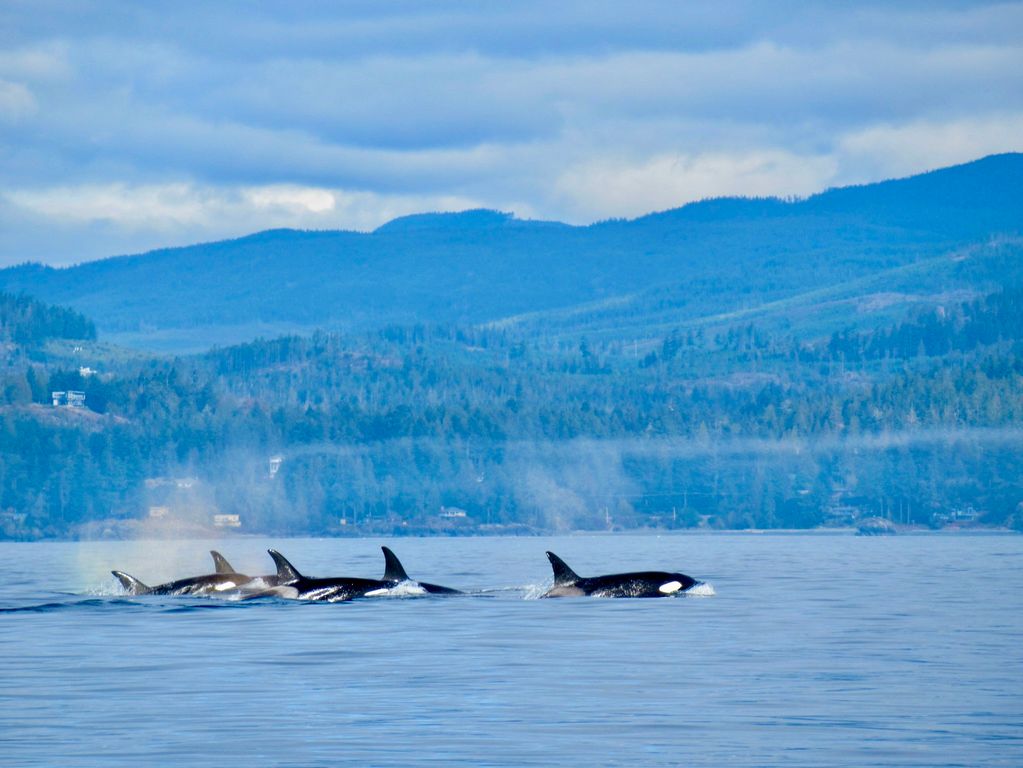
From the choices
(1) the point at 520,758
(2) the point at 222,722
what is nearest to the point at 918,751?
(1) the point at 520,758

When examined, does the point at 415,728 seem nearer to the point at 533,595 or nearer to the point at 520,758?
the point at 520,758

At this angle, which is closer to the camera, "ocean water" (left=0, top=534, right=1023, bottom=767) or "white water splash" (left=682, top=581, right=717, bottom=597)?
"ocean water" (left=0, top=534, right=1023, bottom=767)

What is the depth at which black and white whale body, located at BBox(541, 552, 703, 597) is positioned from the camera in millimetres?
64188

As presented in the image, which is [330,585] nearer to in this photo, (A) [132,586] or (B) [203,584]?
(B) [203,584]

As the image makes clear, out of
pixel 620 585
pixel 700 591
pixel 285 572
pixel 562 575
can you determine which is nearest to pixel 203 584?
pixel 285 572

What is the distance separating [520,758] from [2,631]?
2730 centimetres

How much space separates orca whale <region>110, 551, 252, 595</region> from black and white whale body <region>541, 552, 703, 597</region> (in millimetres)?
10196

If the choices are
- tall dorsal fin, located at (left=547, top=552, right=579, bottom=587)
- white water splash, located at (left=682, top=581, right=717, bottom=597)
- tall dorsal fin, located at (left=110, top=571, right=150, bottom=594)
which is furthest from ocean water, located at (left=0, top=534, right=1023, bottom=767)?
tall dorsal fin, located at (left=110, top=571, right=150, bottom=594)

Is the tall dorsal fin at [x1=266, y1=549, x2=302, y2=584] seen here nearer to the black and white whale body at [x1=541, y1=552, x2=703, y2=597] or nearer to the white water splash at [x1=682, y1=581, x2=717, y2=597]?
the black and white whale body at [x1=541, y1=552, x2=703, y2=597]

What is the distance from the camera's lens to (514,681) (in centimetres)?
3981

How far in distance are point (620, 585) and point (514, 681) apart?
24.8m

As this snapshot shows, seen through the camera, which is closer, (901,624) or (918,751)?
(918,751)

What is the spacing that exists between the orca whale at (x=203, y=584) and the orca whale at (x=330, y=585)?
137cm

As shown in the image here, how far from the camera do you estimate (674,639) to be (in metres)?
48.7
